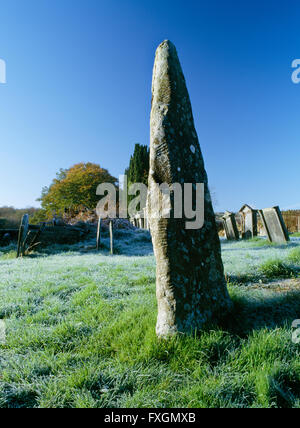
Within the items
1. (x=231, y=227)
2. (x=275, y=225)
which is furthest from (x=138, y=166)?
(x=275, y=225)

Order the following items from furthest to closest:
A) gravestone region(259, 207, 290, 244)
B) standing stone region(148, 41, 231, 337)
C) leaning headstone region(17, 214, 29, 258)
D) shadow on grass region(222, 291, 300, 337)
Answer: leaning headstone region(17, 214, 29, 258)
gravestone region(259, 207, 290, 244)
shadow on grass region(222, 291, 300, 337)
standing stone region(148, 41, 231, 337)

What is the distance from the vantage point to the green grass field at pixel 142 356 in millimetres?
1912

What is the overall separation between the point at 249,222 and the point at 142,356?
13.0m

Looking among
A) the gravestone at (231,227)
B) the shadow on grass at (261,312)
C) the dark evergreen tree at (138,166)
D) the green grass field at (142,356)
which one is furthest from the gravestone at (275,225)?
the dark evergreen tree at (138,166)

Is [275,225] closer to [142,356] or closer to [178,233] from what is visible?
[178,233]

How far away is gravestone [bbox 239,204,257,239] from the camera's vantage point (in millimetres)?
13517

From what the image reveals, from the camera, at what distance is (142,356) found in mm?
2344

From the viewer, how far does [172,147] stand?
2875mm

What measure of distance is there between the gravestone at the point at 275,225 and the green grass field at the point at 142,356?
18.2 ft

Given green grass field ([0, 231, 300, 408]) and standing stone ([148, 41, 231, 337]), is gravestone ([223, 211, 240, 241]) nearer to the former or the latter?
green grass field ([0, 231, 300, 408])

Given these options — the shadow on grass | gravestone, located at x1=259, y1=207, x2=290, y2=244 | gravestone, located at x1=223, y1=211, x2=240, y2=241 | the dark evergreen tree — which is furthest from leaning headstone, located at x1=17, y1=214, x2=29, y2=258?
the dark evergreen tree

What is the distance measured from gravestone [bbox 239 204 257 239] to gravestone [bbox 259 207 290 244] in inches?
153

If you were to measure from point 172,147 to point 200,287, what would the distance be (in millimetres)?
1702

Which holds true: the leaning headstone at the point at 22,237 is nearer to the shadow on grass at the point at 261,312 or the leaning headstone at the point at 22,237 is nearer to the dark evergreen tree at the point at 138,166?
the shadow on grass at the point at 261,312
